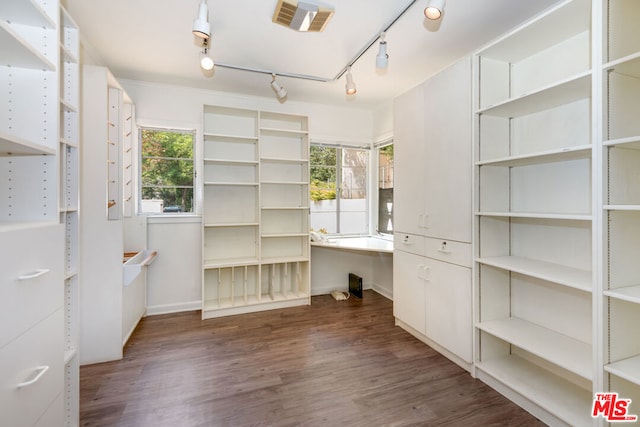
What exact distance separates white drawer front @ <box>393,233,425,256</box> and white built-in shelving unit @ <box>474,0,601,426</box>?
569mm

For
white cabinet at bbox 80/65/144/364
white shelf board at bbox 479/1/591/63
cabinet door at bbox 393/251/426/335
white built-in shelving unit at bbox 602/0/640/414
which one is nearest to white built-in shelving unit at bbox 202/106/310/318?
white cabinet at bbox 80/65/144/364

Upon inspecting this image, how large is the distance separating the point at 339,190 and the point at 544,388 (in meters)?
3.06

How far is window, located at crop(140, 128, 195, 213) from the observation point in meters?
3.39

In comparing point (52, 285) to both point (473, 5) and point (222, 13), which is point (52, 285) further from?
point (473, 5)

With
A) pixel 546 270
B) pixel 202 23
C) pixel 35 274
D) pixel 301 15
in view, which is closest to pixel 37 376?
pixel 35 274

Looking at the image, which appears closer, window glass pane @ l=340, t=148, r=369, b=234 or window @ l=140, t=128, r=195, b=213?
window @ l=140, t=128, r=195, b=213

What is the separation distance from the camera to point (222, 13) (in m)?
2.10

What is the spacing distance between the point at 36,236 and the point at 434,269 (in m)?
2.53

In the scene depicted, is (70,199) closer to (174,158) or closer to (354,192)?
(174,158)

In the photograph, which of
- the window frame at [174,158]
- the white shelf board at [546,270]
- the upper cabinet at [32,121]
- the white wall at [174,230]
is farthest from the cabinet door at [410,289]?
the upper cabinet at [32,121]

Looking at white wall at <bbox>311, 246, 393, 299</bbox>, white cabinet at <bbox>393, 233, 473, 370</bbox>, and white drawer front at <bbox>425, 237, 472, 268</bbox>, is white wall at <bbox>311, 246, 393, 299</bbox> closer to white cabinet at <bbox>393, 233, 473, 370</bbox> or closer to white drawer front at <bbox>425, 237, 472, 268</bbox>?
white cabinet at <bbox>393, 233, 473, 370</bbox>

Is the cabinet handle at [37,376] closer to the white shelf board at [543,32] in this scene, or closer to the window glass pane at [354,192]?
the white shelf board at [543,32]

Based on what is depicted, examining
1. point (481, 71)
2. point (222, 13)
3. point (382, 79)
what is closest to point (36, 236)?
point (222, 13)

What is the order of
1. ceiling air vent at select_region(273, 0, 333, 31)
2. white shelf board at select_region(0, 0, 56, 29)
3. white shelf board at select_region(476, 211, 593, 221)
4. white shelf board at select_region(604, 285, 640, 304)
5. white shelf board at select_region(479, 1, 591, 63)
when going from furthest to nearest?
ceiling air vent at select_region(273, 0, 333, 31) → white shelf board at select_region(479, 1, 591, 63) → white shelf board at select_region(476, 211, 593, 221) → white shelf board at select_region(604, 285, 640, 304) → white shelf board at select_region(0, 0, 56, 29)
